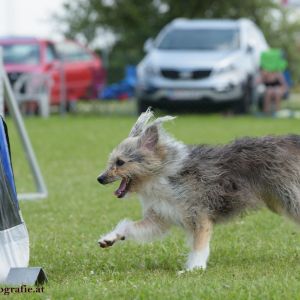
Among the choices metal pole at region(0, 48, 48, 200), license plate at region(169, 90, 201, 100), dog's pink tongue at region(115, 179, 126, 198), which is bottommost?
license plate at region(169, 90, 201, 100)

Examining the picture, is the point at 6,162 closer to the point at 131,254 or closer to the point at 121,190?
the point at 121,190

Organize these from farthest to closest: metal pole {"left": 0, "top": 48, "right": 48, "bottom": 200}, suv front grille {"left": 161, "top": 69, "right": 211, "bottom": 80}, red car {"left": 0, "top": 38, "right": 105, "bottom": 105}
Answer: red car {"left": 0, "top": 38, "right": 105, "bottom": 105}, suv front grille {"left": 161, "top": 69, "right": 211, "bottom": 80}, metal pole {"left": 0, "top": 48, "right": 48, "bottom": 200}

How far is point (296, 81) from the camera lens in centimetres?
3962

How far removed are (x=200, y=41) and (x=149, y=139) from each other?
630 inches

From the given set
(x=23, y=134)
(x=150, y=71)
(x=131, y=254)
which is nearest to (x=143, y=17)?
(x=150, y=71)

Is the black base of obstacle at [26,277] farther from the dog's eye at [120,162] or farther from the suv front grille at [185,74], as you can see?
the suv front grille at [185,74]

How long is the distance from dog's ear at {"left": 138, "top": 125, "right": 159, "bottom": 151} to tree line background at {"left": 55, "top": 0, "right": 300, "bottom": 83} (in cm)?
2602

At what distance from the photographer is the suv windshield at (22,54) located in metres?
24.0

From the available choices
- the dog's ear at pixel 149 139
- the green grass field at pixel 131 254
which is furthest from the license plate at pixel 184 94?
the dog's ear at pixel 149 139

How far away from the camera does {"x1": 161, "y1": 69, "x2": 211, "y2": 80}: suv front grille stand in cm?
2161

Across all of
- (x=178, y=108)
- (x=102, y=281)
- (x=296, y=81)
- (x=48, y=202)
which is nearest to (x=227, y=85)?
(x=178, y=108)

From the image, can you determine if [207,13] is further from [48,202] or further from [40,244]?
[40,244]

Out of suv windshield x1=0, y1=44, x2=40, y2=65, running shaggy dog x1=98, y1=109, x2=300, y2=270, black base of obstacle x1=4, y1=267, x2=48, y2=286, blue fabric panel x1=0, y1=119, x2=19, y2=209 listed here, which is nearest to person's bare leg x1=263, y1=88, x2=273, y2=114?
suv windshield x1=0, y1=44, x2=40, y2=65

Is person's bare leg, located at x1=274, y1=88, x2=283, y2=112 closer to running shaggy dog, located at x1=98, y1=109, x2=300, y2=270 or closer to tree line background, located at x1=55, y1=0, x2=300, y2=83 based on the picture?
tree line background, located at x1=55, y1=0, x2=300, y2=83
